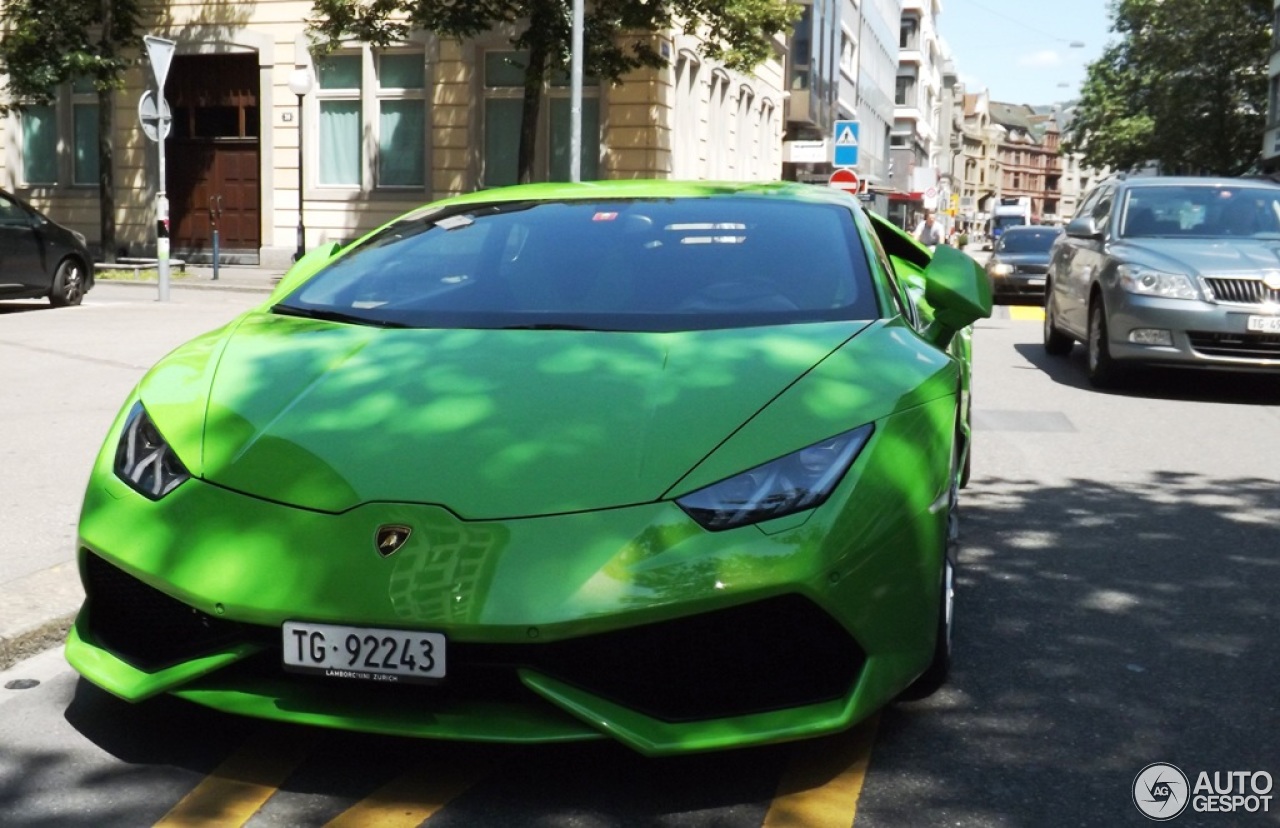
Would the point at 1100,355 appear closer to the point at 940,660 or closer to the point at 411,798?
the point at 940,660

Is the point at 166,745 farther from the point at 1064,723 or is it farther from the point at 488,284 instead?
the point at 1064,723

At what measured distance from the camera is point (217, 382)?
152 inches

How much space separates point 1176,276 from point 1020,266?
13697 millimetres

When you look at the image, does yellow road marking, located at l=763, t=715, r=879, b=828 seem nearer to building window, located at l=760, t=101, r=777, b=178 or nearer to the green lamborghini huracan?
the green lamborghini huracan

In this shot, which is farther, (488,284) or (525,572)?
(488,284)

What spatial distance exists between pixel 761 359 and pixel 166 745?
1.64 meters

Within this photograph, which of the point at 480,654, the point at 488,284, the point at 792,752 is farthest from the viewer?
the point at 488,284

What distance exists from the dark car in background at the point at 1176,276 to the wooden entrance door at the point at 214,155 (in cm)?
2106

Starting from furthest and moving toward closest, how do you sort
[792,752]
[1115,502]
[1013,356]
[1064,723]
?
[1013,356] → [1115,502] → [1064,723] → [792,752]

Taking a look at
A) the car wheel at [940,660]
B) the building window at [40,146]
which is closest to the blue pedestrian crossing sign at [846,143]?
the building window at [40,146]

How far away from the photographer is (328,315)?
175 inches

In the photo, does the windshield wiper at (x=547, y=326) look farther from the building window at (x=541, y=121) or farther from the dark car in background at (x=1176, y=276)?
the building window at (x=541, y=121)

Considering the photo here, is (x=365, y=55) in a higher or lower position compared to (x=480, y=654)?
higher

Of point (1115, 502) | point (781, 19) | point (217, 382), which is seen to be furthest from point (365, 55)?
point (217, 382)
